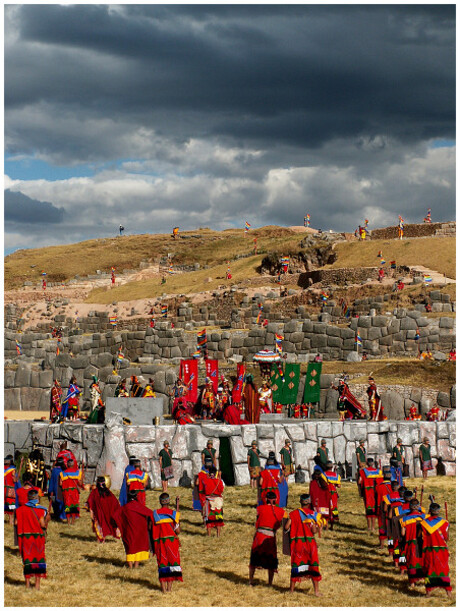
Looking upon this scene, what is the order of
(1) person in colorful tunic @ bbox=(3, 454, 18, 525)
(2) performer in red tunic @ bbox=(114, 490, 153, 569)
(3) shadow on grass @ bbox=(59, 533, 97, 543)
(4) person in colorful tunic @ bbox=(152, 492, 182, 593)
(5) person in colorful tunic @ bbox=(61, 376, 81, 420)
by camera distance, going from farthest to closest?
(5) person in colorful tunic @ bbox=(61, 376, 81, 420), (1) person in colorful tunic @ bbox=(3, 454, 18, 525), (3) shadow on grass @ bbox=(59, 533, 97, 543), (2) performer in red tunic @ bbox=(114, 490, 153, 569), (4) person in colorful tunic @ bbox=(152, 492, 182, 593)

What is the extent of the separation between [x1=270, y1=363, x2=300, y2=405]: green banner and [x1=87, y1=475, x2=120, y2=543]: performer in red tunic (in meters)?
17.1

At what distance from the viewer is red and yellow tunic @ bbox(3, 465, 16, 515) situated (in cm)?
1535

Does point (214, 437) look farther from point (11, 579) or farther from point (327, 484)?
point (11, 579)

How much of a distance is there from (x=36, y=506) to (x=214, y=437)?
287 inches

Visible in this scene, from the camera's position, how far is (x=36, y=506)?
38.9 ft

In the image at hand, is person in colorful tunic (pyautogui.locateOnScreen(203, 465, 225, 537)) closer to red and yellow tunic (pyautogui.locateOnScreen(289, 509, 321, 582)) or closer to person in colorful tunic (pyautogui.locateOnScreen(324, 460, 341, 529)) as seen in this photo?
person in colorful tunic (pyautogui.locateOnScreen(324, 460, 341, 529))

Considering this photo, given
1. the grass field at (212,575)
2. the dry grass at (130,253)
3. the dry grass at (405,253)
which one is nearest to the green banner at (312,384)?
the grass field at (212,575)

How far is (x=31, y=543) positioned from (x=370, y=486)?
6.48 meters

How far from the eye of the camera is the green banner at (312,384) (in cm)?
3120

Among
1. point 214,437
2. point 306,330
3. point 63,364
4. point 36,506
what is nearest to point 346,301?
point 306,330

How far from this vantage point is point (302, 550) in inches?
453

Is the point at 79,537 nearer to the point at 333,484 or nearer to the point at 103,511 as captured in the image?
the point at 103,511

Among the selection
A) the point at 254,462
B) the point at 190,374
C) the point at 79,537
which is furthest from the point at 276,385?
the point at 79,537

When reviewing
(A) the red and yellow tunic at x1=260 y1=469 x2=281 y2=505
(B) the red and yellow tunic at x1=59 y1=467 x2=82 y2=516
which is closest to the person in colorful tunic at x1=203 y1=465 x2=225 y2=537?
(A) the red and yellow tunic at x1=260 y1=469 x2=281 y2=505
